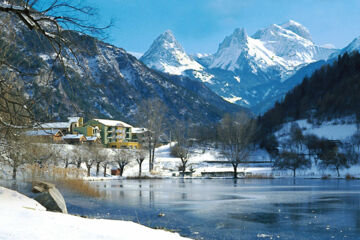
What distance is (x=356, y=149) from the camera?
98000 millimetres

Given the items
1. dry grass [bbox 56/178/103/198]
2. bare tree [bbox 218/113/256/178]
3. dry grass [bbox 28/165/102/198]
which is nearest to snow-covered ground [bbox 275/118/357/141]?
bare tree [bbox 218/113/256/178]

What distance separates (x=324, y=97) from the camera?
5221 inches

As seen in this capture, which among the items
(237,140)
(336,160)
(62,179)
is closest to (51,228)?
(62,179)

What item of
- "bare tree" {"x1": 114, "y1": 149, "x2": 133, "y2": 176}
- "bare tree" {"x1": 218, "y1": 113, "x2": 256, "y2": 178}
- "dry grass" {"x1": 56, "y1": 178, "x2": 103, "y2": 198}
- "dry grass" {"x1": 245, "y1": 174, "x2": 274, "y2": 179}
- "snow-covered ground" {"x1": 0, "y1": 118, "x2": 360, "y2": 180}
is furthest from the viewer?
"bare tree" {"x1": 218, "y1": 113, "x2": 256, "y2": 178}

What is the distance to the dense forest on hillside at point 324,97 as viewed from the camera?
123562 mm

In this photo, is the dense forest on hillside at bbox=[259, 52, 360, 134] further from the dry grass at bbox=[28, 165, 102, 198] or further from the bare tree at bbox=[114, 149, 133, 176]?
the dry grass at bbox=[28, 165, 102, 198]

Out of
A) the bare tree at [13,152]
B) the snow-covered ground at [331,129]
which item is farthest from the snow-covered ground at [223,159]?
the bare tree at [13,152]

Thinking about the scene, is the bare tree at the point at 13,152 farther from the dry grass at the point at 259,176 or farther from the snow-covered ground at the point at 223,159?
the dry grass at the point at 259,176

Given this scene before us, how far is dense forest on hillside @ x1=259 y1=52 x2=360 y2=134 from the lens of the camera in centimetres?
12356

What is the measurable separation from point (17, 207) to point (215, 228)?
11.0m

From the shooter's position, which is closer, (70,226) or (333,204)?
(70,226)

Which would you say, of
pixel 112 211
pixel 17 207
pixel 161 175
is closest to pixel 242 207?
pixel 112 211

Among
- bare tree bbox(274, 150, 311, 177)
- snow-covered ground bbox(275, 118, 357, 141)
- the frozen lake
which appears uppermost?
snow-covered ground bbox(275, 118, 357, 141)

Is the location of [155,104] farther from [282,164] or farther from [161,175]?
[282,164]
